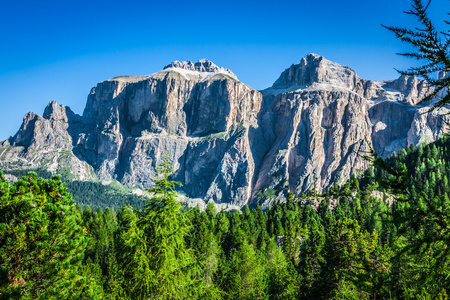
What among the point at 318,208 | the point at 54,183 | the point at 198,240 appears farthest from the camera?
the point at 318,208

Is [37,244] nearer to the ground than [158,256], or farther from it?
farther from it

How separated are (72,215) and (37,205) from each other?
4.25ft

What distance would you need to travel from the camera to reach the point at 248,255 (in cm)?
3944

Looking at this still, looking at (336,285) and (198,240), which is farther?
(198,240)

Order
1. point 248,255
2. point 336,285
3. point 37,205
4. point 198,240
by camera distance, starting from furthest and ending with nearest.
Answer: point 198,240, point 248,255, point 336,285, point 37,205

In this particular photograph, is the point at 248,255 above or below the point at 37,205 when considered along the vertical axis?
below

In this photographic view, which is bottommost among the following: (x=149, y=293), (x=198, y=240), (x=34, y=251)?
(x=198, y=240)

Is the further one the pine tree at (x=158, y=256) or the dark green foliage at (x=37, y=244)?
the pine tree at (x=158, y=256)

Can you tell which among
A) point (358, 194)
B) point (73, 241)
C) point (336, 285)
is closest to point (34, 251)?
point (73, 241)

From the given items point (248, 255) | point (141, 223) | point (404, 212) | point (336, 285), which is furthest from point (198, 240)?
point (404, 212)

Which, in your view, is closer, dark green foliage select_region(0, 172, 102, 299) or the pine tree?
dark green foliage select_region(0, 172, 102, 299)

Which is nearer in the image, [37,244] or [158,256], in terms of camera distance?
[37,244]

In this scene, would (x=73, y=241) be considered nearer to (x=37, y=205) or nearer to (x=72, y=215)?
(x=72, y=215)

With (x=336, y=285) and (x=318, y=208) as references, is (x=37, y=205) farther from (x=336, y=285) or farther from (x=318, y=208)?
(x=318, y=208)
